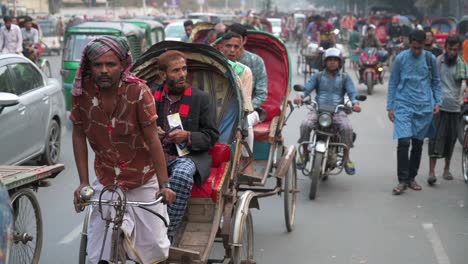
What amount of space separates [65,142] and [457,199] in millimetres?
6265

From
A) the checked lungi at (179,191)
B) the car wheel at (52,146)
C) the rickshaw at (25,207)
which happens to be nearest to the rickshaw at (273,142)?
the checked lungi at (179,191)

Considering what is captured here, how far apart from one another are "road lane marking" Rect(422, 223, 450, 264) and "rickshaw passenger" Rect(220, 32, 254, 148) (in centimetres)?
178

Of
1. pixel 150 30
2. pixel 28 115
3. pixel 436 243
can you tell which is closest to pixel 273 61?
pixel 28 115

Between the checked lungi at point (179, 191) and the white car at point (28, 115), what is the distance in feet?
11.9

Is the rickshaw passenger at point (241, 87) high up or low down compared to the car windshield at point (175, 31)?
up

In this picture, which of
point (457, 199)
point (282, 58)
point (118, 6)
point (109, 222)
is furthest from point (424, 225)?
point (118, 6)

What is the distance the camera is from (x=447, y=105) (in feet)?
30.8

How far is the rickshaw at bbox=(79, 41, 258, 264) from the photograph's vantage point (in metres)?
5.06

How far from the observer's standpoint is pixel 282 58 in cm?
928

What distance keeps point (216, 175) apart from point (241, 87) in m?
0.87

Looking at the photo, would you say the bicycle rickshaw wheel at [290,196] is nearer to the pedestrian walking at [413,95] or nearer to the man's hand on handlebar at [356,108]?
the man's hand on handlebar at [356,108]

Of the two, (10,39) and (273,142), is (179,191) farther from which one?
(10,39)

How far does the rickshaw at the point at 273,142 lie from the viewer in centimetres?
705

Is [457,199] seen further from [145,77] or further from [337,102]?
[145,77]
